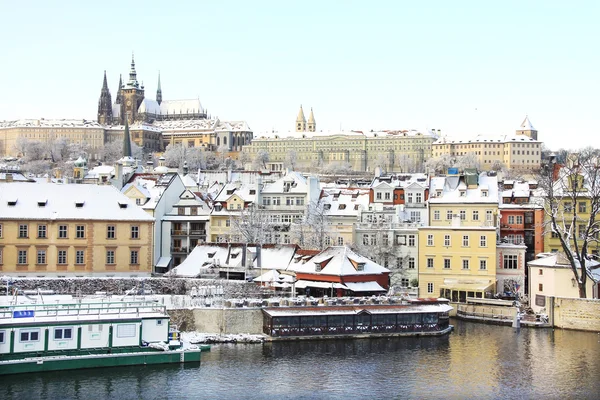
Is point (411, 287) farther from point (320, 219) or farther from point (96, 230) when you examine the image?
point (96, 230)

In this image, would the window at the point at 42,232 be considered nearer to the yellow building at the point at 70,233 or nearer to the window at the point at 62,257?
the yellow building at the point at 70,233

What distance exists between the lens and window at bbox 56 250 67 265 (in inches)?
2110

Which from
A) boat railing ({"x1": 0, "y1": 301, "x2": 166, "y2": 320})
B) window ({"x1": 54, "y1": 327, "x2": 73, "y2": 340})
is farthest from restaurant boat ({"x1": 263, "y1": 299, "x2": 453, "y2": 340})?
window ({"x1": 54, "y1": 327, "x2": 73, "y2": 340})

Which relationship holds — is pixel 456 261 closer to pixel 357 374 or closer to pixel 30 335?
pixel 357 374

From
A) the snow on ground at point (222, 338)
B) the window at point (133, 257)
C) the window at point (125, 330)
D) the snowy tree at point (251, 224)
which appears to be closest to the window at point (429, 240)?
the snowy tree at point (251, 224)

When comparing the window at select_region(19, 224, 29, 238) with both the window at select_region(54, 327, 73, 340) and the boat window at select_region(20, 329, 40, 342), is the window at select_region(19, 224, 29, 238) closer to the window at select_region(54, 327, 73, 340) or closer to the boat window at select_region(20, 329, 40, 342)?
the window at select_region(54, 327, 73, 340)

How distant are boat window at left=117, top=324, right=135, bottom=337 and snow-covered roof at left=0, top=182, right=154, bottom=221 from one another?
1656 centimetres

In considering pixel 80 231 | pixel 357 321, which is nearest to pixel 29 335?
pixel 357 321

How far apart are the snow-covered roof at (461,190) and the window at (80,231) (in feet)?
76.0

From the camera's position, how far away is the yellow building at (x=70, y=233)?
53.1 metres

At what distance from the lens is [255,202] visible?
66250mm

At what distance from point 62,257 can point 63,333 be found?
53.8ft

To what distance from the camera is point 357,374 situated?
37219 millimetres

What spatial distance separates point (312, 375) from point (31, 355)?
12000 mm
